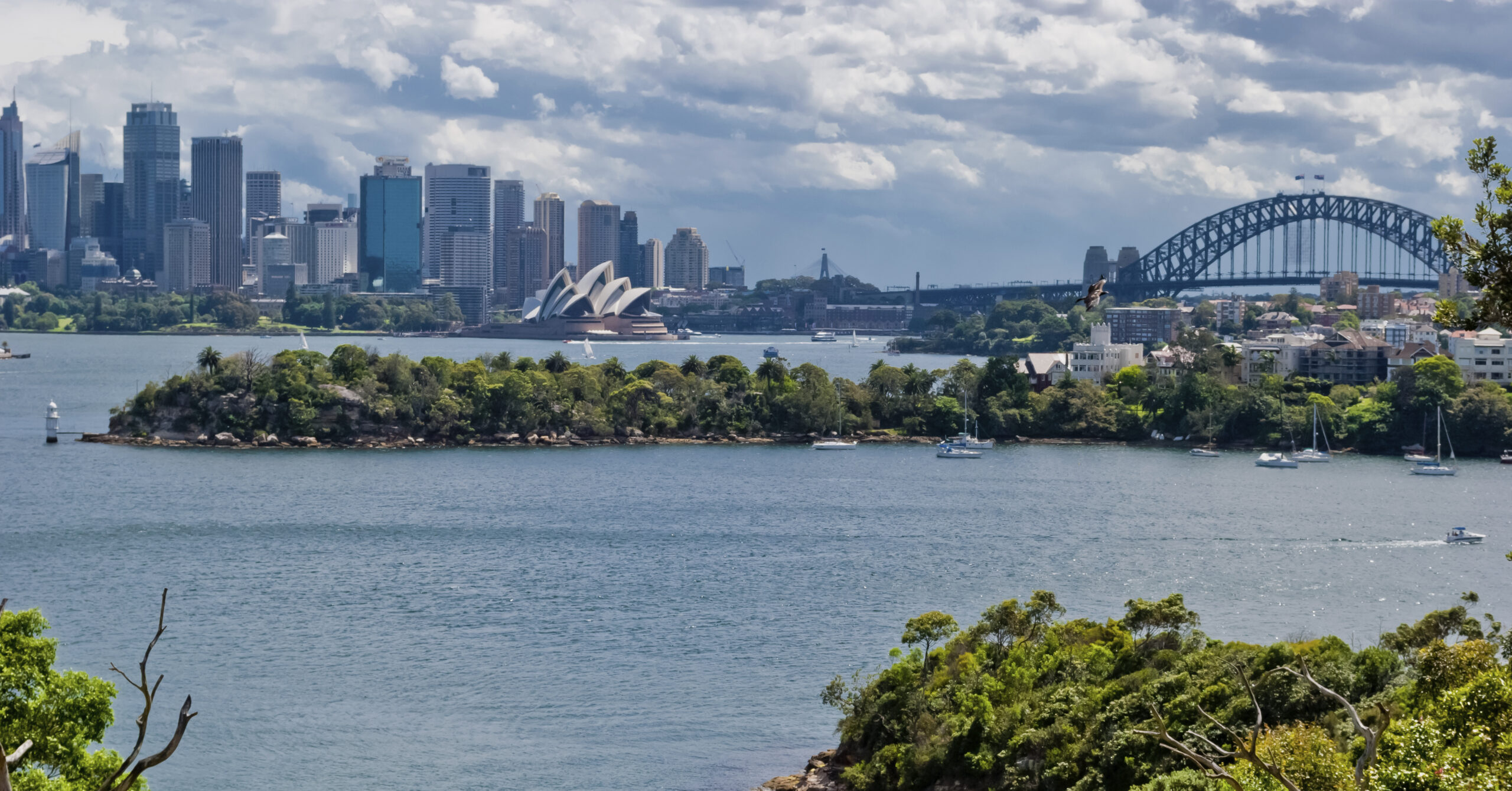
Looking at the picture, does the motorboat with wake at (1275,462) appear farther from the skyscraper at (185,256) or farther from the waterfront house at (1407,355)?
the skyscraper at (185,256)

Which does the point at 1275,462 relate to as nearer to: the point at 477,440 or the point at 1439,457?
the point at 1439,457

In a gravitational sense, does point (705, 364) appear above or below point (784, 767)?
above

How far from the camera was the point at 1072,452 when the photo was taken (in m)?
49.2

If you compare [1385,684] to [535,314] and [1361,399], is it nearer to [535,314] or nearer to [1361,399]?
[1361,399]

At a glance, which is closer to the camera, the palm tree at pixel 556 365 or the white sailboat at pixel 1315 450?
the white sailboat at pixel 1315 450

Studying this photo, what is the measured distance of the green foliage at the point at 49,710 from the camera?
371 inches

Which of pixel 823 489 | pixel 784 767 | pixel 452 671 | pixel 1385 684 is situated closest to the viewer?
pixel 1385 684

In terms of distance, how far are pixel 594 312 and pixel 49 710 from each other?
115 meters

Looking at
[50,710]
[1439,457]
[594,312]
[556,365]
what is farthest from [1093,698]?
[594,312]

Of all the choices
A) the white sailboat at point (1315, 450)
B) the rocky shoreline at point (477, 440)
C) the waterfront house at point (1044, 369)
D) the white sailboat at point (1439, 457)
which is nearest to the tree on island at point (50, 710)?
the rocky shoreline at point (477, 440)

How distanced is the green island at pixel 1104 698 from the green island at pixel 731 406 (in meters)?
32.8

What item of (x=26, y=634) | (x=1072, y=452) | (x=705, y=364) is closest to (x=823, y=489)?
(x=1072, y=452)

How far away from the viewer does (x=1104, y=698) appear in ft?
48.1

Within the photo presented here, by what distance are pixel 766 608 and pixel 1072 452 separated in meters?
27.7
